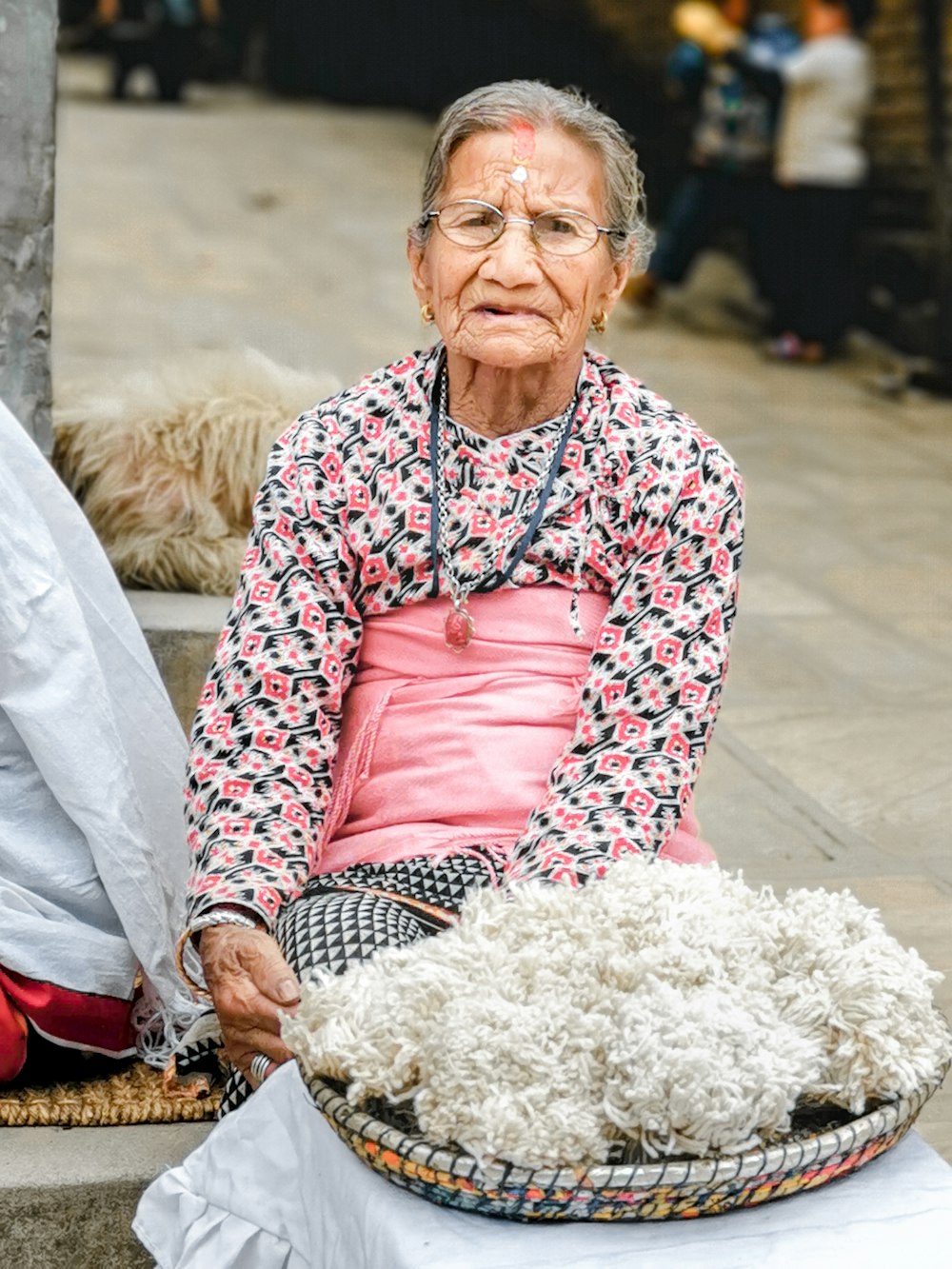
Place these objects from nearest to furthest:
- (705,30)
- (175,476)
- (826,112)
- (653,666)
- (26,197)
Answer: (653,666), (26,197), (175,476), (826,112), (705,30)

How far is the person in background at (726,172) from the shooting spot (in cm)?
870

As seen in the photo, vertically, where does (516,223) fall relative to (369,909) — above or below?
above

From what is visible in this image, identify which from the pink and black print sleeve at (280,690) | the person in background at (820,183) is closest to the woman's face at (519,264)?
the pink and black print sleeve at (280,690)

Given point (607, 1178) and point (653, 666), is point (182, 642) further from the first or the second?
point (607, 1178)

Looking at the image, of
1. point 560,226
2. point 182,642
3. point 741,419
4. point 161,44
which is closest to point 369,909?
point 560,226

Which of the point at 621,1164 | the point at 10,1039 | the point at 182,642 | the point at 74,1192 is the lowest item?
the point at 74,1192

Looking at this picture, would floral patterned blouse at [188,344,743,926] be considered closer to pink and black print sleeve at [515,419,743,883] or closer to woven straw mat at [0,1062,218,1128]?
pink and black print sleeve at [515,419,743,883]

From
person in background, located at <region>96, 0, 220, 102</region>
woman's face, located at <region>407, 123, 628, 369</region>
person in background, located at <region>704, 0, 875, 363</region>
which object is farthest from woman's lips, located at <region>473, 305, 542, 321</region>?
person in background, located at <region>96, 0, 220, 102</region>

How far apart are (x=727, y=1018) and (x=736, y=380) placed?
6708 millimetres

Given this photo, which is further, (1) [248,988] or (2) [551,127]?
(2) [551,127]

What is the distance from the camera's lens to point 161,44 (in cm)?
1491

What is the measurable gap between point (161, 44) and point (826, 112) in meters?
8.32

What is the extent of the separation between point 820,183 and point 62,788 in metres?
7.03

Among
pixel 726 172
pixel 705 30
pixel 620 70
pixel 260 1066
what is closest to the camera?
pixel 260 1066
